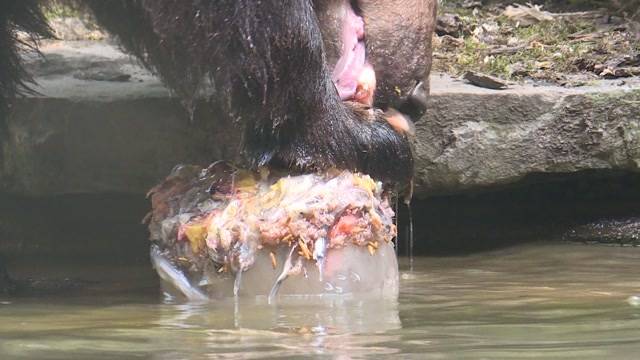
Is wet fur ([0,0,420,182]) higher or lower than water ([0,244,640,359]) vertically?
higher

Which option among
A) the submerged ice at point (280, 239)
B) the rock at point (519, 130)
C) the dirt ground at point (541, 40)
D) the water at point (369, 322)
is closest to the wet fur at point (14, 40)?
the water at point (369, 322)

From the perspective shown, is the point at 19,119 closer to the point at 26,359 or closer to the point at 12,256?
the point at 12,256

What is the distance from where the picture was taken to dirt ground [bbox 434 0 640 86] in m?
4.46

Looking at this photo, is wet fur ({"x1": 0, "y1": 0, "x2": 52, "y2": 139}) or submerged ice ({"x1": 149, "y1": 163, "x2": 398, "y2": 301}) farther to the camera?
wet fur ({"x1": 0, "y1": 0, "x2": 52, "y2": 139})

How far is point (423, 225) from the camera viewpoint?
4.43m

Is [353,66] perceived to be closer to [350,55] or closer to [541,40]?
[350,55]

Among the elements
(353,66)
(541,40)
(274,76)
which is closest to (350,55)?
(353,66)

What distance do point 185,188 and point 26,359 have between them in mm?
1328

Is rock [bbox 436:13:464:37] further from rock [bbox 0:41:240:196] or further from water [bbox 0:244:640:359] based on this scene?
water [bbox 0:244:640:359]

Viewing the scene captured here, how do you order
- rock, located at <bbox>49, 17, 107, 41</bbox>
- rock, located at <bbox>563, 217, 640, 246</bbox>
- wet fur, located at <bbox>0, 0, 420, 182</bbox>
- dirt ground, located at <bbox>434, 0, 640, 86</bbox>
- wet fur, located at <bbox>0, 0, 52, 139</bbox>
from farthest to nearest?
rock, located at <bbox>49, 17, 107, 41</bbox>, dirt ground, located at <bbox>434, 0, 640, 86</bbox>, rock, located at <bbox>563, 217, 640, 246</bbox>, wet fur, located at <bbox>0, 0, 52, 139</bbox>, wet fur, located at <bbox>0, 0, 420, 182</bbox>

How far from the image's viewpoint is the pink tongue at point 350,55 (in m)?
3.32

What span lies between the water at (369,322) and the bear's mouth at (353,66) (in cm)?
56

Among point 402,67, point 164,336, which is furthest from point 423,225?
point 164,336

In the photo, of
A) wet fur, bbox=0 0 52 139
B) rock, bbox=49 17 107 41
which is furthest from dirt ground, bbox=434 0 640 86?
rock, bbox=49 17 107 41
